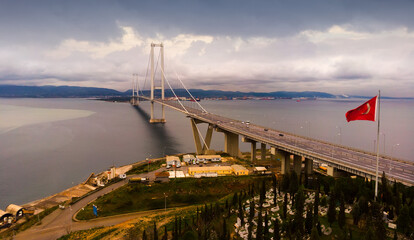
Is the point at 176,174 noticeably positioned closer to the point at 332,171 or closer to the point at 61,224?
the point at 61,224

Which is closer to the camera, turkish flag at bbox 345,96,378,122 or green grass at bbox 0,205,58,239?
turkish flag at bbox 345,96,378,122

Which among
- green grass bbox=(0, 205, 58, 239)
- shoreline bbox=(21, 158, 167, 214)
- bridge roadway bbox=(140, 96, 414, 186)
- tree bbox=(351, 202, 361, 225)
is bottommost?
shoreline bbox=(21, 158, 167, 214)

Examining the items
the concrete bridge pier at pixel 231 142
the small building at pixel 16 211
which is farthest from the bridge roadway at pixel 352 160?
the small building at pixel 16 211

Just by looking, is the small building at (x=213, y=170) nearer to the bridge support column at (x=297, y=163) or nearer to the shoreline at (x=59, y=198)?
the bridge support column at (x=297, y=163)

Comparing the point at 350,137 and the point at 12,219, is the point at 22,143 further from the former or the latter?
the point at 350,137

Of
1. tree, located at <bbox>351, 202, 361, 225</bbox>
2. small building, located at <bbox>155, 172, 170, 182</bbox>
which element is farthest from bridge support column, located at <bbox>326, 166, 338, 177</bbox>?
small building, located at <bbox>155, 172, 170, 182</bbox>

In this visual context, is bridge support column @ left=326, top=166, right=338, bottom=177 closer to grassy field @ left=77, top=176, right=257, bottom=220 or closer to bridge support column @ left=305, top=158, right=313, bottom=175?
bridge support column @ left=305, top=158, right=313, bottom=175

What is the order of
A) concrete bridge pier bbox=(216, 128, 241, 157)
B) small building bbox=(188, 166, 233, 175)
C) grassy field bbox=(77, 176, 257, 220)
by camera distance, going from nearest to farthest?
grassy field bbox=(77, 176, 257, 220) < small building bbox=(188, 166, 233, 175) < concrete bridge pier bbox=(216, 128, 241, 157)
